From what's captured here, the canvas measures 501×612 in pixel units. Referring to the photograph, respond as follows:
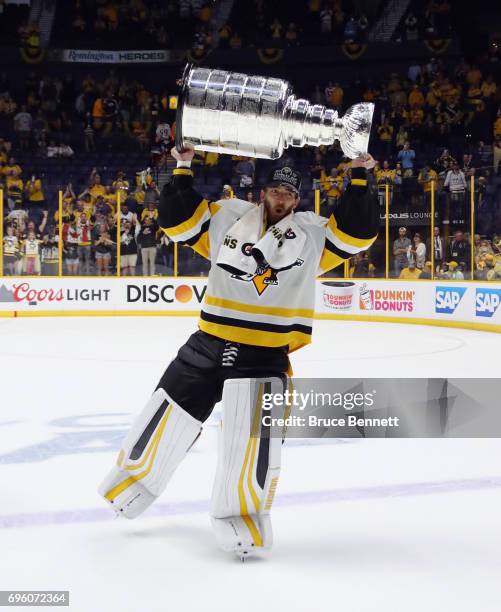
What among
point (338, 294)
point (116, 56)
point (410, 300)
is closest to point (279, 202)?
point (410, 300)

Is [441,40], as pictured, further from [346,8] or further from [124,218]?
[124,218]

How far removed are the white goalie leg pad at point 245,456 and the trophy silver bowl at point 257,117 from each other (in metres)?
0.90

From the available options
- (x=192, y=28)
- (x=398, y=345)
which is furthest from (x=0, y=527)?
(x=192, y=28)

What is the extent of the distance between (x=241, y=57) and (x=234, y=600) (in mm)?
20920

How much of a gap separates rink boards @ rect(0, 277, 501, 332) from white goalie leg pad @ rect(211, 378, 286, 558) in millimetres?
10542

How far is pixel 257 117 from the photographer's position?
10.3 ft

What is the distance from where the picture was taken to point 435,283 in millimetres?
13242

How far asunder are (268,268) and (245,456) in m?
0.71

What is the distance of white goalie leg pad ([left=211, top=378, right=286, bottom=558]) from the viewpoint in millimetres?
3188

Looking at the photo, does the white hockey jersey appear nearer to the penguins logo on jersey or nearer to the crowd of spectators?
the penguins logo on jersey

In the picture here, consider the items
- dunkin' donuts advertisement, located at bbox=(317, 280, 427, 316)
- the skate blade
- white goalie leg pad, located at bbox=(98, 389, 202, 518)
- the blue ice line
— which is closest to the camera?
the skate blade

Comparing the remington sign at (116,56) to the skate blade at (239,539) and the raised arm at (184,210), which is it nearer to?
the raised arm at (184,210)

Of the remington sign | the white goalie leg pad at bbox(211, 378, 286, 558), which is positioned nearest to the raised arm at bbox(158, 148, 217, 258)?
the white goalie leg pad at bbox(211, 378, 286, 558)

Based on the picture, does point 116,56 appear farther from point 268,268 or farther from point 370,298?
point 268,268
